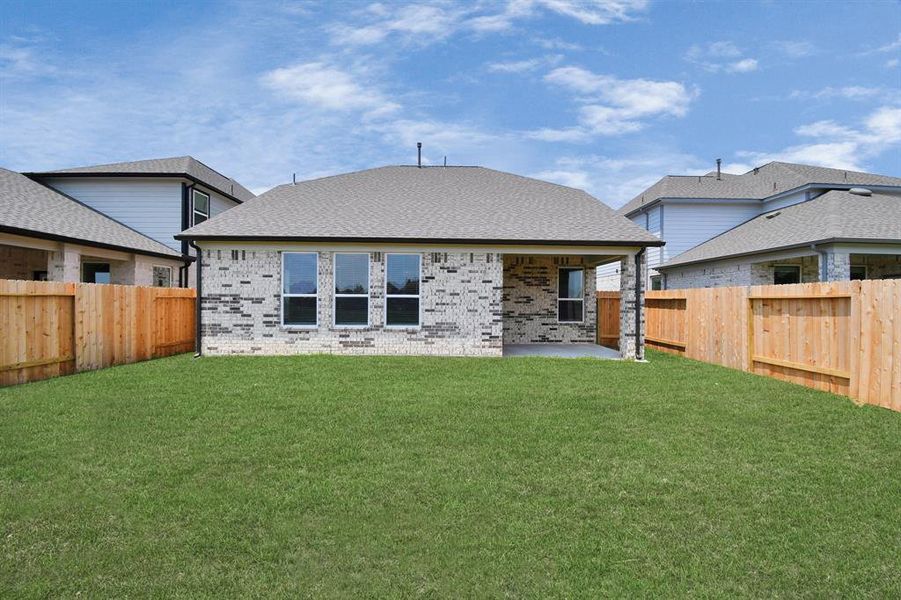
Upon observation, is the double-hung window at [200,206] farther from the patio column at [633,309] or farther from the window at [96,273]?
the patio column at [633,309]

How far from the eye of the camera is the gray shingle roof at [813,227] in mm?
16000

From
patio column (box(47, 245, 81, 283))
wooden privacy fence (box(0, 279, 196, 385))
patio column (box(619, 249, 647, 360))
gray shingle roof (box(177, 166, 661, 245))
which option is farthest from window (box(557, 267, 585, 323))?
patio column (box(47, 245, 81, 283))

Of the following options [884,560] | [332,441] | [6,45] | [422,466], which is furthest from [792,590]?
[6,45]

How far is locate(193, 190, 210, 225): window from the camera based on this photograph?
2259cm

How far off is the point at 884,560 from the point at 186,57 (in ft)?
52.6

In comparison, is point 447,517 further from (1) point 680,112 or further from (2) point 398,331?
(1) point 680,112

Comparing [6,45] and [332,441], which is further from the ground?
[6,45]

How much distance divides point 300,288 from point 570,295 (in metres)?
8.51

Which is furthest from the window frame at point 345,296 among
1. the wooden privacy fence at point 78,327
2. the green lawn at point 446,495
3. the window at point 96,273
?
the window at point 96,273

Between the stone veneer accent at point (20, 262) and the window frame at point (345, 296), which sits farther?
the stone veneer accent at point (20, 262)

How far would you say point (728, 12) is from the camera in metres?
12.6

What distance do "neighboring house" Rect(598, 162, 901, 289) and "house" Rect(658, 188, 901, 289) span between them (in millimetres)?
369

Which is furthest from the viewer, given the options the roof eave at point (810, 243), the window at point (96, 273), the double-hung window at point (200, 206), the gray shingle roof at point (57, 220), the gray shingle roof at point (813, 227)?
the double-hung window at point (200, 206)

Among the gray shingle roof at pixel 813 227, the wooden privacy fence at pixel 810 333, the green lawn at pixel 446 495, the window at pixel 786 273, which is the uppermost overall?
the gray shingle roof at pixel 813 227
